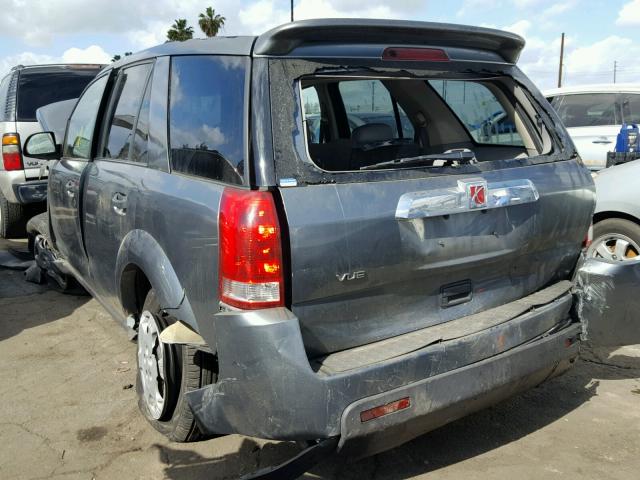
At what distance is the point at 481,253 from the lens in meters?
2.77

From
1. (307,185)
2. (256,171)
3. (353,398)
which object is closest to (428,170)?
(307,185)

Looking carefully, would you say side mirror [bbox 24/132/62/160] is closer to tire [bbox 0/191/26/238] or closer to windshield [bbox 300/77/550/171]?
windshield [bbox 300/77/550/171]

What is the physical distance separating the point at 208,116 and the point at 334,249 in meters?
0.87

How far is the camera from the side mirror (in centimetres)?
478

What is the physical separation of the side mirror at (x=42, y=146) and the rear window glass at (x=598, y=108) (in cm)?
722

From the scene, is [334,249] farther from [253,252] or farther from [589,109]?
[589,109]

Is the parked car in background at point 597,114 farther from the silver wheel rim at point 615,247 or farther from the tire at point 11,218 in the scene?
the tire at point 11,218

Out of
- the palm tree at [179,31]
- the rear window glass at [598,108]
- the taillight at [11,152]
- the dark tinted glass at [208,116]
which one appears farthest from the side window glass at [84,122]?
the palm tree at [179,31]

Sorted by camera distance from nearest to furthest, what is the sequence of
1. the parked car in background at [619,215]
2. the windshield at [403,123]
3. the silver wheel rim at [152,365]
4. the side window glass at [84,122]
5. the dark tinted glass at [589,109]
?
the silver wheel rim at [152,365] → the windshield at [403,123] → the side window glass at [84,122] → the parked car in background at [619,215] → the dark tinted glass at [589,109]

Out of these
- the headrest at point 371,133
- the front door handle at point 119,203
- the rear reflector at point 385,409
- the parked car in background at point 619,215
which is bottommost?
the rear reflector at point 385,409

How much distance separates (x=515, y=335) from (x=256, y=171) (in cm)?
134

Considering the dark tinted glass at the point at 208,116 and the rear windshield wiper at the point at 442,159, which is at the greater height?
the dark tinted glass at the point at 208,116

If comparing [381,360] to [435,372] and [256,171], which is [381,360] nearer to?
[435,372]

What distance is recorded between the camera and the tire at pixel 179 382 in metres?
2.82
